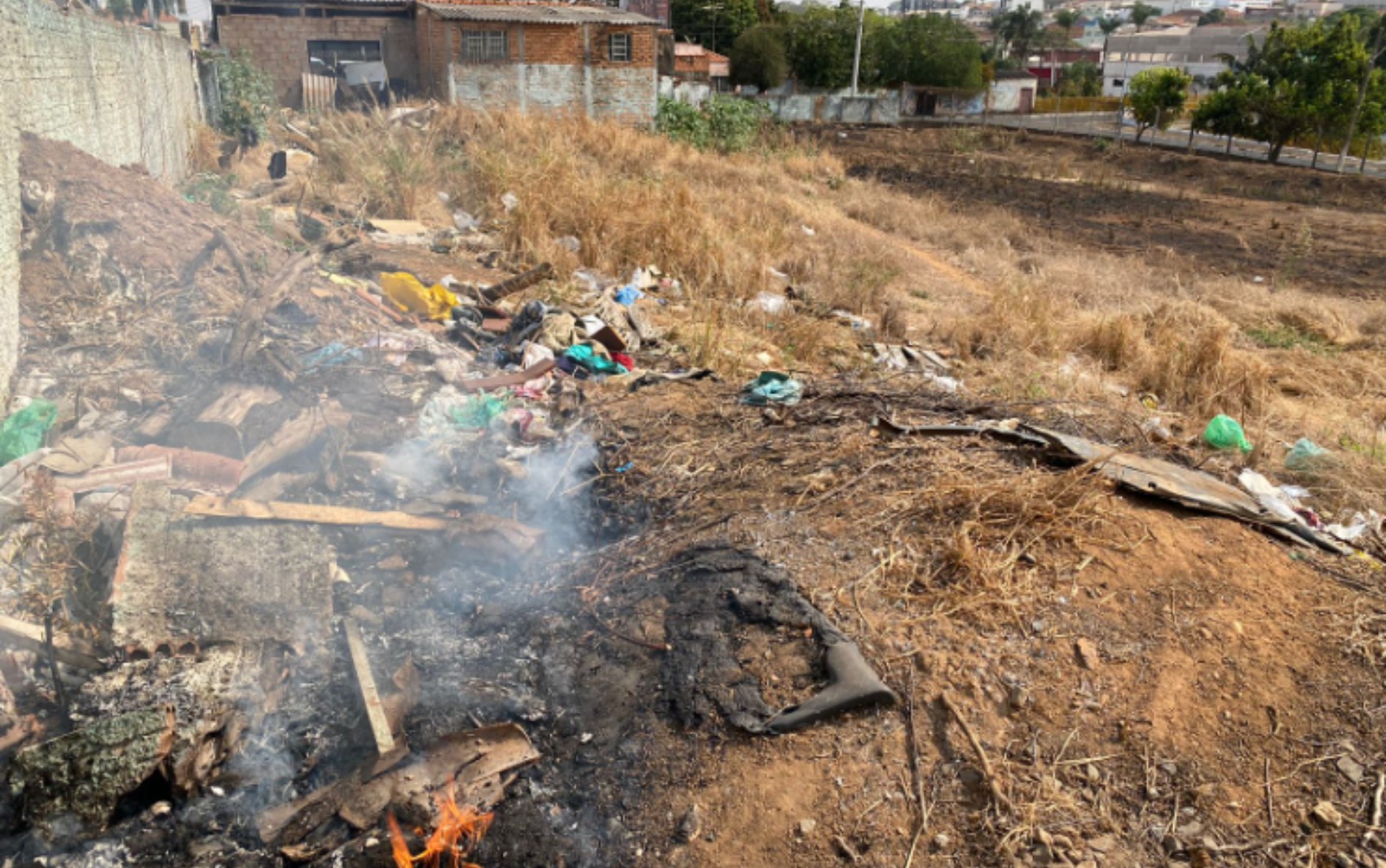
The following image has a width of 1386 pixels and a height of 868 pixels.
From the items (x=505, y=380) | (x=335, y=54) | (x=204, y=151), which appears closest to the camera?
(x=505, y=380)

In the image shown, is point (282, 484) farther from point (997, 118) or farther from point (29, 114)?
point (997, 118)

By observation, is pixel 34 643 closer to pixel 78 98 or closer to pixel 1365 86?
pixel 78 98

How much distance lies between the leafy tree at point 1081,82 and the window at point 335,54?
134ft

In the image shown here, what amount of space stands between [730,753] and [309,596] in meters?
1.93

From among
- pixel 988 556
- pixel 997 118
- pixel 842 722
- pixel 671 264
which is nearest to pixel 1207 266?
pixel 671 264

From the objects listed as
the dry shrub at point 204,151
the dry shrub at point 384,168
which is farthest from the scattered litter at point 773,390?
the dry shrub at point 204,151

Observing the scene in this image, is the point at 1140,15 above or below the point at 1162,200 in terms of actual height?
above

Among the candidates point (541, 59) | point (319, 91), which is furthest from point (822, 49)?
point (319, 91)

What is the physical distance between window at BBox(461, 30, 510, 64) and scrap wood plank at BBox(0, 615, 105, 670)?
1827 cm

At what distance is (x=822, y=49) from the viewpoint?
127 ft

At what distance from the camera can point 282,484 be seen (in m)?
4.18

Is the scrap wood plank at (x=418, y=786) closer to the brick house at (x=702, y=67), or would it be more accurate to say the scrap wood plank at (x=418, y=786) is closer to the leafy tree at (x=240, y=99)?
the leafy tree at (x=240, y=99)

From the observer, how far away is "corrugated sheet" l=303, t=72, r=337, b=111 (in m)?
18.9

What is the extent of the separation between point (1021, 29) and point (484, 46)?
58.8m
